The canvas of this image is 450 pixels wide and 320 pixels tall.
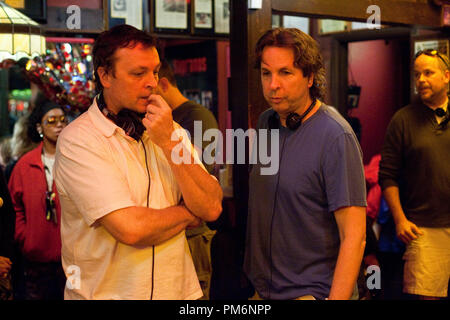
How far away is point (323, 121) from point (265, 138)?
339 millimetres

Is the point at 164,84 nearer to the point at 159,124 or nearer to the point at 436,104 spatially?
the point at 159,124

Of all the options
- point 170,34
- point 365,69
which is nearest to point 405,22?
point 170,34

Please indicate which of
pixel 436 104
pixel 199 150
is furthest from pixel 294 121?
pixel 436 104

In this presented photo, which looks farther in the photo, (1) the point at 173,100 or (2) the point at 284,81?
(1) the point at 173,100

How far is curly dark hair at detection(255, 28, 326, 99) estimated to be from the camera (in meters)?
2.39

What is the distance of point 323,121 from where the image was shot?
93.7 inches

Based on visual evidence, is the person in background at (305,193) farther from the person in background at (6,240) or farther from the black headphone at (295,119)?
the person in background at (6,240)

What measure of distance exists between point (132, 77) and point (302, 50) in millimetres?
672

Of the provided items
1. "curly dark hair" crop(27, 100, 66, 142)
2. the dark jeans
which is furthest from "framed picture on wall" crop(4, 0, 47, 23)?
the dark jeans

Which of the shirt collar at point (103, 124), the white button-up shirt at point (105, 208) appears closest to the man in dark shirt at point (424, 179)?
the white button-up shirt at point (105, 208)

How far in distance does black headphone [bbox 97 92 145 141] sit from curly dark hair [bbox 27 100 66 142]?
82.1 inches

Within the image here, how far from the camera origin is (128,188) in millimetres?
2094

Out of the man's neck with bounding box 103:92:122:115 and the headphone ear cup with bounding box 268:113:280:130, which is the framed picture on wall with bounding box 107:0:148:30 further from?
the man's neck with bounding box 103:92:122:115

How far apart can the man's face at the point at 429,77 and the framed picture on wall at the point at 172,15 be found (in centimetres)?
251
